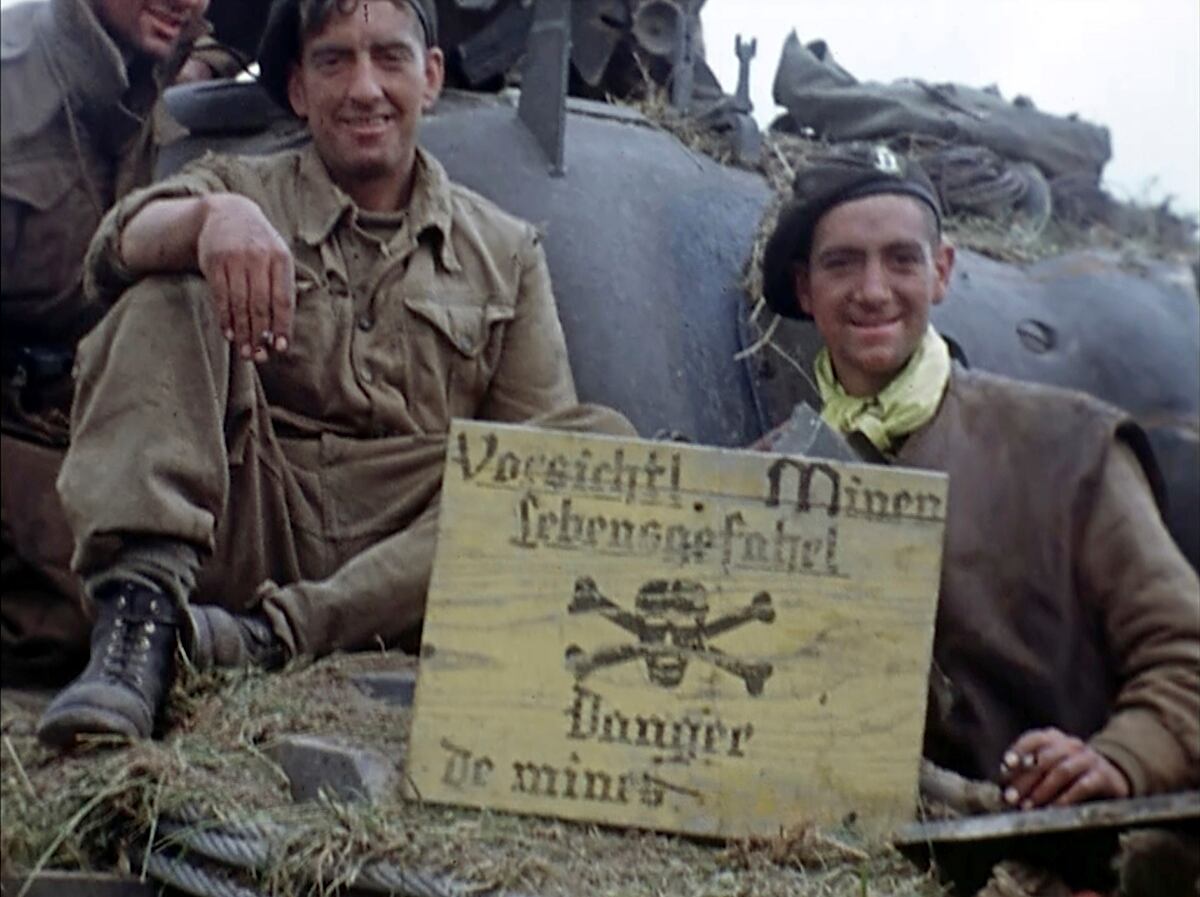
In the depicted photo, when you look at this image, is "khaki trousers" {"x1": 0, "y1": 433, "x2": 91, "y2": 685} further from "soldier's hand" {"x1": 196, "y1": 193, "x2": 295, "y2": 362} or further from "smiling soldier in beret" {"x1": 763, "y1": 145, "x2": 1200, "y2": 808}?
"smiling soldier in beret" {"x1": 763, "y1": 145, "x2": 1200, "y2": 808}

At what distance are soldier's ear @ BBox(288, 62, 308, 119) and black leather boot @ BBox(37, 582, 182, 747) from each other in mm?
1159

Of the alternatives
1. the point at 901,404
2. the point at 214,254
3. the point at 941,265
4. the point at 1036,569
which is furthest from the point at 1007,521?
the point at 214,254

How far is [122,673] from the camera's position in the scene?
11.4ft

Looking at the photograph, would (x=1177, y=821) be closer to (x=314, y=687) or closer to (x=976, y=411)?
(x=976, y=411)

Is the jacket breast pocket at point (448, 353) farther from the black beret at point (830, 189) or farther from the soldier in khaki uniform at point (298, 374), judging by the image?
the black beret at point (830, 189)

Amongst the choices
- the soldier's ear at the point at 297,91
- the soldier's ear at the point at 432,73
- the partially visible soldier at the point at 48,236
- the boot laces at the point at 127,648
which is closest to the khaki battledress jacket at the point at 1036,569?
the boot laces at the point at 127,648

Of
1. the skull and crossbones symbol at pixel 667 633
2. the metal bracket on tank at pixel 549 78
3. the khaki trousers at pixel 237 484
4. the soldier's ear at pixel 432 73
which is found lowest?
the skull and crossbones symbol at pixel 667 633

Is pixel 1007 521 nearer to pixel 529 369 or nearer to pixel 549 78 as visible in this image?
pixel 529 369

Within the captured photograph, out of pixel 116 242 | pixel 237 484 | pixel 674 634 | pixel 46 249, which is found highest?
pixel 46 249

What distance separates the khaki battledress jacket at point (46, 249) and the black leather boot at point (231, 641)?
1.15 metres

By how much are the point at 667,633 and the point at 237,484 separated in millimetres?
1136

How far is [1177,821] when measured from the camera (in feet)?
8.29

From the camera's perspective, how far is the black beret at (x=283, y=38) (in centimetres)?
425

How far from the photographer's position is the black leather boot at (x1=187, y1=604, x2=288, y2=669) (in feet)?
11.8
